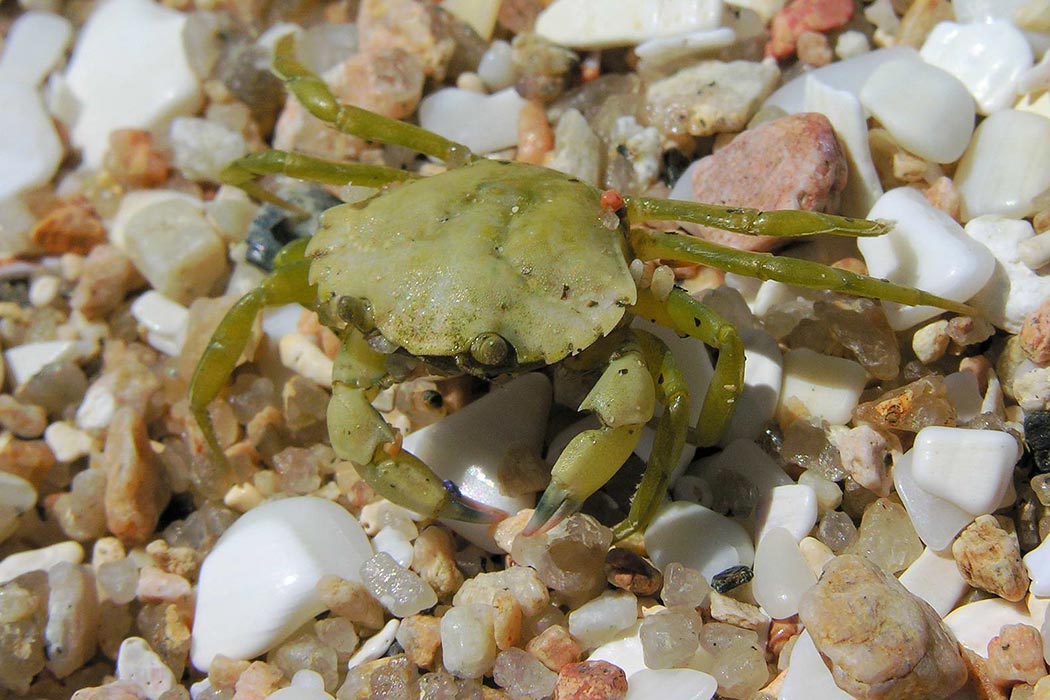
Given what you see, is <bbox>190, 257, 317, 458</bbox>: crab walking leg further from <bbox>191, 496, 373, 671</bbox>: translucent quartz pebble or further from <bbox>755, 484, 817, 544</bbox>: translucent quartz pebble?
<bbox>755, 484, 817, 544</bbox>: translucent quartz pebble

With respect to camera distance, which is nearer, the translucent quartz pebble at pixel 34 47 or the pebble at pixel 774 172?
the pebble at pixel 774 172

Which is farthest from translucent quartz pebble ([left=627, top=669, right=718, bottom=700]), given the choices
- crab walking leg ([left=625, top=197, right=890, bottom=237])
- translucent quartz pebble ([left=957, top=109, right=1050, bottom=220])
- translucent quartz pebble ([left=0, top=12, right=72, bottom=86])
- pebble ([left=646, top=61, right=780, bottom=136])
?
translucent quartz pebble ([left=0, top=12, right=72, bottom=86])

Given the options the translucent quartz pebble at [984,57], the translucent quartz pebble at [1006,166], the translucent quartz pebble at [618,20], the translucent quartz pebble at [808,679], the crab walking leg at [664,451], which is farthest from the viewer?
the translucent quartz pebble at [618,20]

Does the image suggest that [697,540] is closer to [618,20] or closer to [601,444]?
[601,444]

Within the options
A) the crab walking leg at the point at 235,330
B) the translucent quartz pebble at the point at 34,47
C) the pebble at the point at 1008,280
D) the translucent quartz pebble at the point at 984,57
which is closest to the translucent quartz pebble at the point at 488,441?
the crab walking leg at the point at 235,330

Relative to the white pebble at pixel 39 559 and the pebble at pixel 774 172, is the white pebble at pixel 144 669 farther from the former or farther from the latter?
the pebble at pixel 774 172

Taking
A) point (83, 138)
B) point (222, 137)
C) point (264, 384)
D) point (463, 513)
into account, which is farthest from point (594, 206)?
point (83, 138)
